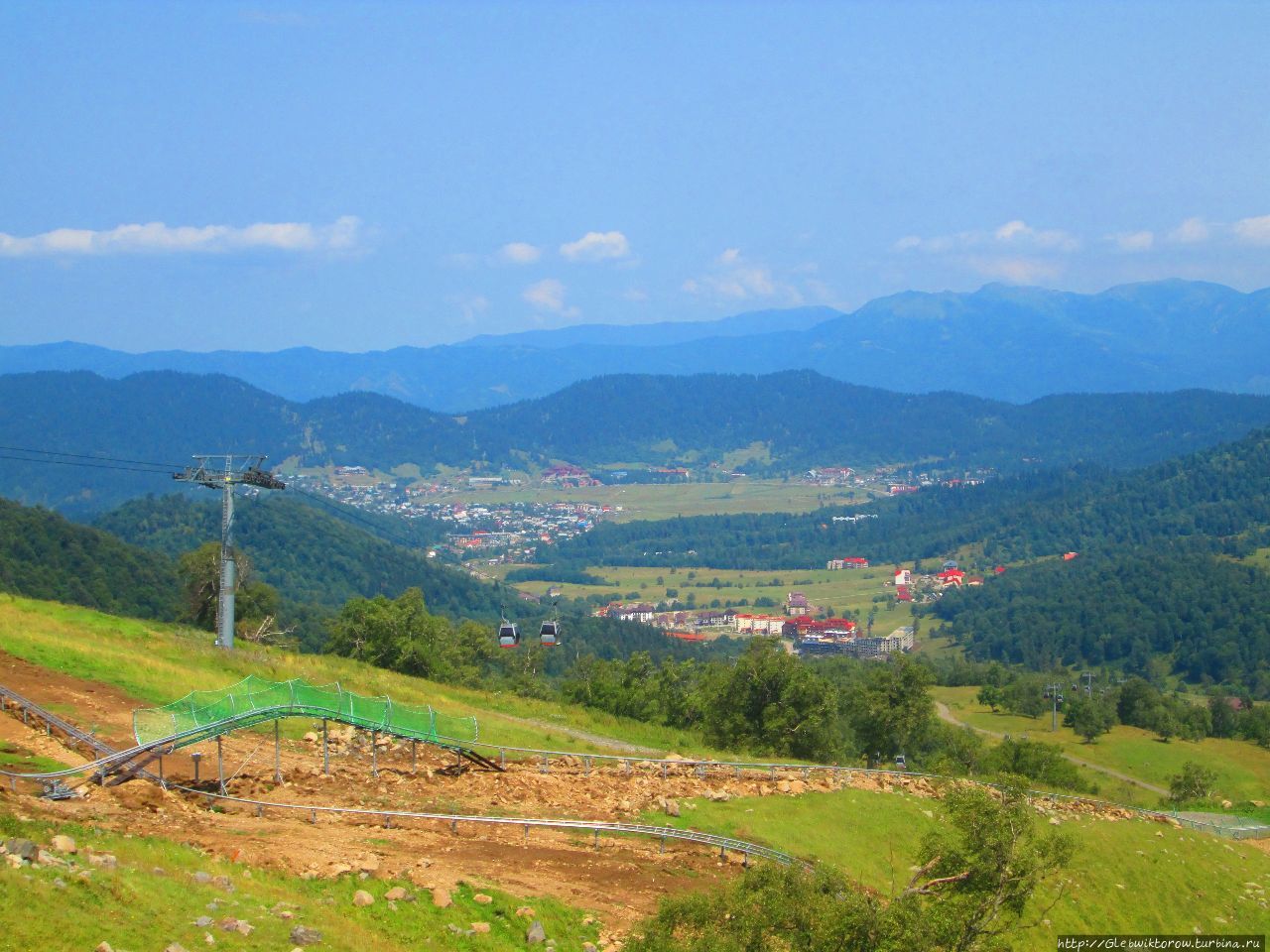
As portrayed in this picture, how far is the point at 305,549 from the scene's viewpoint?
134 metres

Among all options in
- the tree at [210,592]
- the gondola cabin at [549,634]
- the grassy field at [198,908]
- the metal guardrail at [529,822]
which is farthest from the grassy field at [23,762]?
the gondola cabin at [549,634]

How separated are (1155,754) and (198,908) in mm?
68254

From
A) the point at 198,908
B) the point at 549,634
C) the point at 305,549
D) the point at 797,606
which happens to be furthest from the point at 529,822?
the point at 797,606

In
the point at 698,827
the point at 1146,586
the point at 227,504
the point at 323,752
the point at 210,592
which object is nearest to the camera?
the point at 698,827

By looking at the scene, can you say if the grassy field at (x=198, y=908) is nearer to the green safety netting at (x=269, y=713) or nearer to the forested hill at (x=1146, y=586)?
the green safety netting at (x=269, y=713)

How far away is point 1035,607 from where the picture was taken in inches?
5615

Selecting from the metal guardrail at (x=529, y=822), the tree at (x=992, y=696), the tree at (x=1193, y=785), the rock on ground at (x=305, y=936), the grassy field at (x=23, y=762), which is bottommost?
the tree at (x=992, y=696)

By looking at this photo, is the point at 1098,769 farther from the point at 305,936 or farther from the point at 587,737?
the point at 305,936

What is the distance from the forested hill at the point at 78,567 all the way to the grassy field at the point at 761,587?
82112 millimetres

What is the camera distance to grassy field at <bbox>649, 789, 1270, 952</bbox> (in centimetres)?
2331

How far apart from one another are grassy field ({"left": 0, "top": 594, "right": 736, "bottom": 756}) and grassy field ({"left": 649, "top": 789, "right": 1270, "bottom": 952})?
7495 mm

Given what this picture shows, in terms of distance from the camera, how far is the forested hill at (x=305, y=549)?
128000 millimetres

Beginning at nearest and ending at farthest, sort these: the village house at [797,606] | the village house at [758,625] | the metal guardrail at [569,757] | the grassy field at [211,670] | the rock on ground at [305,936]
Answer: the rock on ground at [305,936], the metal guardrail at [569,757], the grassy field at [211,670], the village house at [758,625], the village house at [797,606]

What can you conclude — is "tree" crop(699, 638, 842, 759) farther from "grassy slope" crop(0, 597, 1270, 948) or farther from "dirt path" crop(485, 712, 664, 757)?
"dirt path" crop(485, 712, 664, 757)
